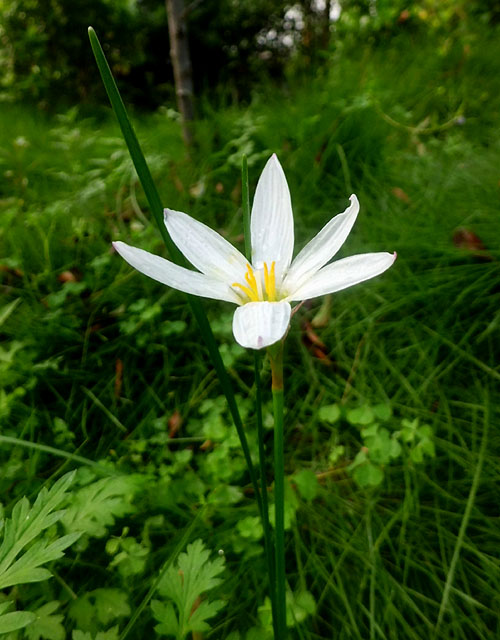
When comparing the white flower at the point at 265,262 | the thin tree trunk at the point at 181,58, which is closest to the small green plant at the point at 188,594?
the white flower at the point at 265,262

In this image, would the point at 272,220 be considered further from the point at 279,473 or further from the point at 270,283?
the point at 279,473

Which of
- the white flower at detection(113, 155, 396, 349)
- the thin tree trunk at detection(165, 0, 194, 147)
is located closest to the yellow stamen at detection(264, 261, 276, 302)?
the white flower at detection(113, 155, 396, 349)

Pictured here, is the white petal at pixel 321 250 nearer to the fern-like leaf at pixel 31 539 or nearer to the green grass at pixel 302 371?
the fern-like leaf at pixel 31 539

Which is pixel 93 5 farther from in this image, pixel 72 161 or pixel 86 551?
pixel 86 551

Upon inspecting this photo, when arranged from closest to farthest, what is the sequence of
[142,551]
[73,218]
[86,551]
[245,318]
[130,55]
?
[245,318], [142,551], [86,551], [73,218], [130,55]

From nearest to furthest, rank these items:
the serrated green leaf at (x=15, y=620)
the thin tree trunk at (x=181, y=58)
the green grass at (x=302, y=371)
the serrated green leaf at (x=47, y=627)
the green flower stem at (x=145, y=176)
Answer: the green flower stem at (x=145, y=176) < the serrated green leaf at (x=15, y=620) < the serrated green leaf at (x=47, y=627) < the green grass at (x=302, y=371) < the thin tree trunk at (x=181, y=58)

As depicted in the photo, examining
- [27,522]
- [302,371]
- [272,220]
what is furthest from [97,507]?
[302,371]

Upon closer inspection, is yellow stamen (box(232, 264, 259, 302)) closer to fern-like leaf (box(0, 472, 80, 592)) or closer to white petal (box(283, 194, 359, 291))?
white petal (box(283, 194, 359, 291))

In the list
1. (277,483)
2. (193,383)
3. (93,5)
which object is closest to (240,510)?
(193,383)
